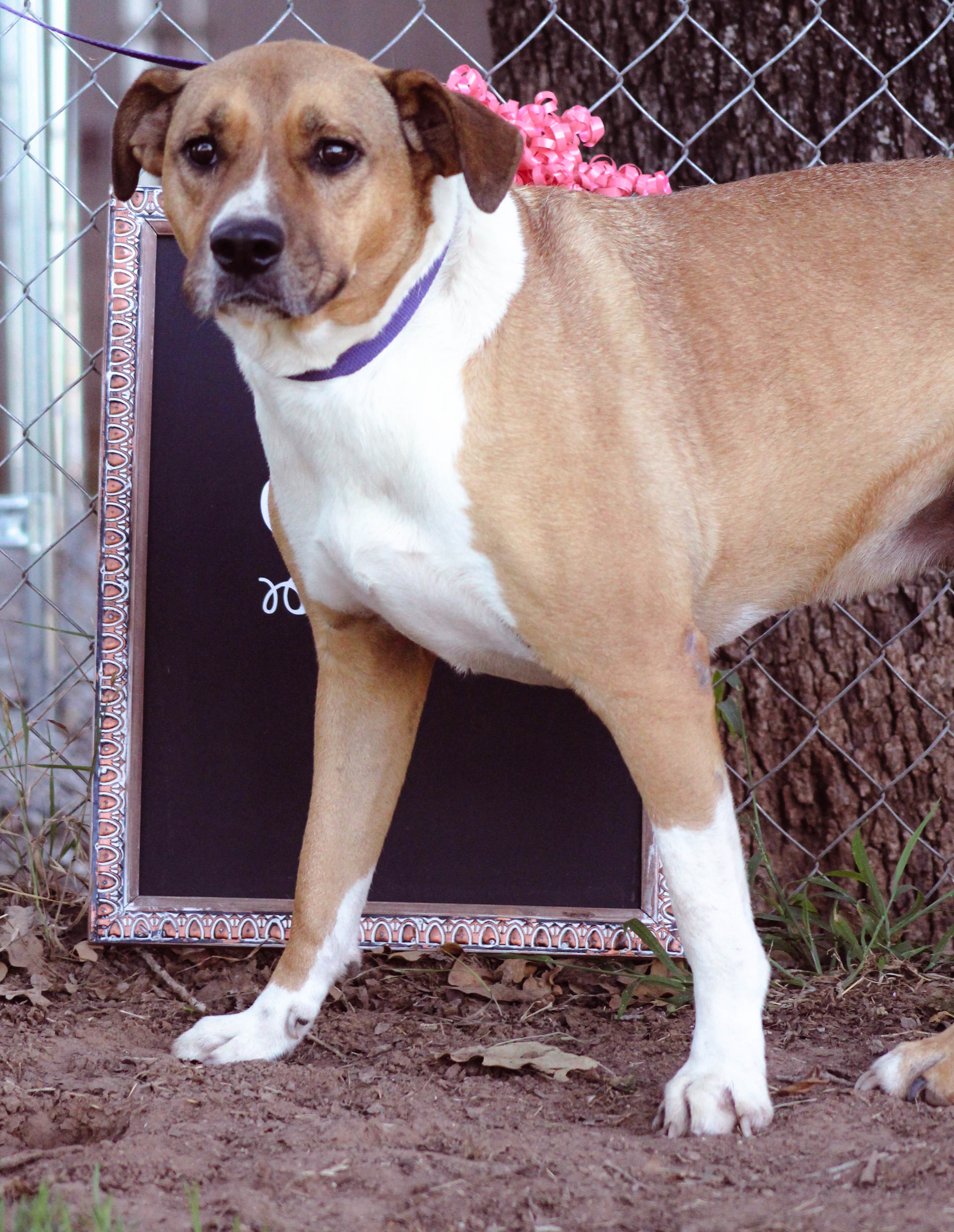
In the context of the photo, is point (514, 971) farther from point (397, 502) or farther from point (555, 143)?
point (555, 143)

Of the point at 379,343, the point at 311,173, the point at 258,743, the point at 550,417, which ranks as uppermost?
the point at 311,173

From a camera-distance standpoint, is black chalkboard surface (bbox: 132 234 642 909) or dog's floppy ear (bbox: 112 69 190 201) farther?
black chalkboard surface (bbox: 132 234 642 909)

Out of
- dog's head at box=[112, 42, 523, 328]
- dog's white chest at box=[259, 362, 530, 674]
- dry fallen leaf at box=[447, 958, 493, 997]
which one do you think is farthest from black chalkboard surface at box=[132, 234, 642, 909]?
dog's head at box=[112, 42, 523, 328]

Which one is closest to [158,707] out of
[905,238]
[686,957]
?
[686,957]

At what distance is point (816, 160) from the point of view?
9.53 feet

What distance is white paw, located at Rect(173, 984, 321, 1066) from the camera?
2.13 meters

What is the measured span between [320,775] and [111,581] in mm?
616

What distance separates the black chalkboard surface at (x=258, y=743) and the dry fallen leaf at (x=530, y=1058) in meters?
0.38

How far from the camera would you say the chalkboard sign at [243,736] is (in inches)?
99.9

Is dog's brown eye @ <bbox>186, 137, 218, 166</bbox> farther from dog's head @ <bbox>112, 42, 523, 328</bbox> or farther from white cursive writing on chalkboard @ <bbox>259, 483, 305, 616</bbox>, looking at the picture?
white cursive writing on chalkboard @ <bbox>259, 483, 305, 616</bbox>

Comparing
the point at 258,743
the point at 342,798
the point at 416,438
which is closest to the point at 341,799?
the point at 342,798

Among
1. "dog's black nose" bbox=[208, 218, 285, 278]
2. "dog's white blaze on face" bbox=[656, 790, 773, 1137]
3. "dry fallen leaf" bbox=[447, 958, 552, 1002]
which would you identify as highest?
"dog's black nose" bbox=[208, 218, 285, 278]

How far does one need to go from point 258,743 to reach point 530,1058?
32.5 inches

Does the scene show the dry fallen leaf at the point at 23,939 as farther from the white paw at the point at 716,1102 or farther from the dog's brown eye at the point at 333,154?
the dog's brown eye at the point at 333,154
